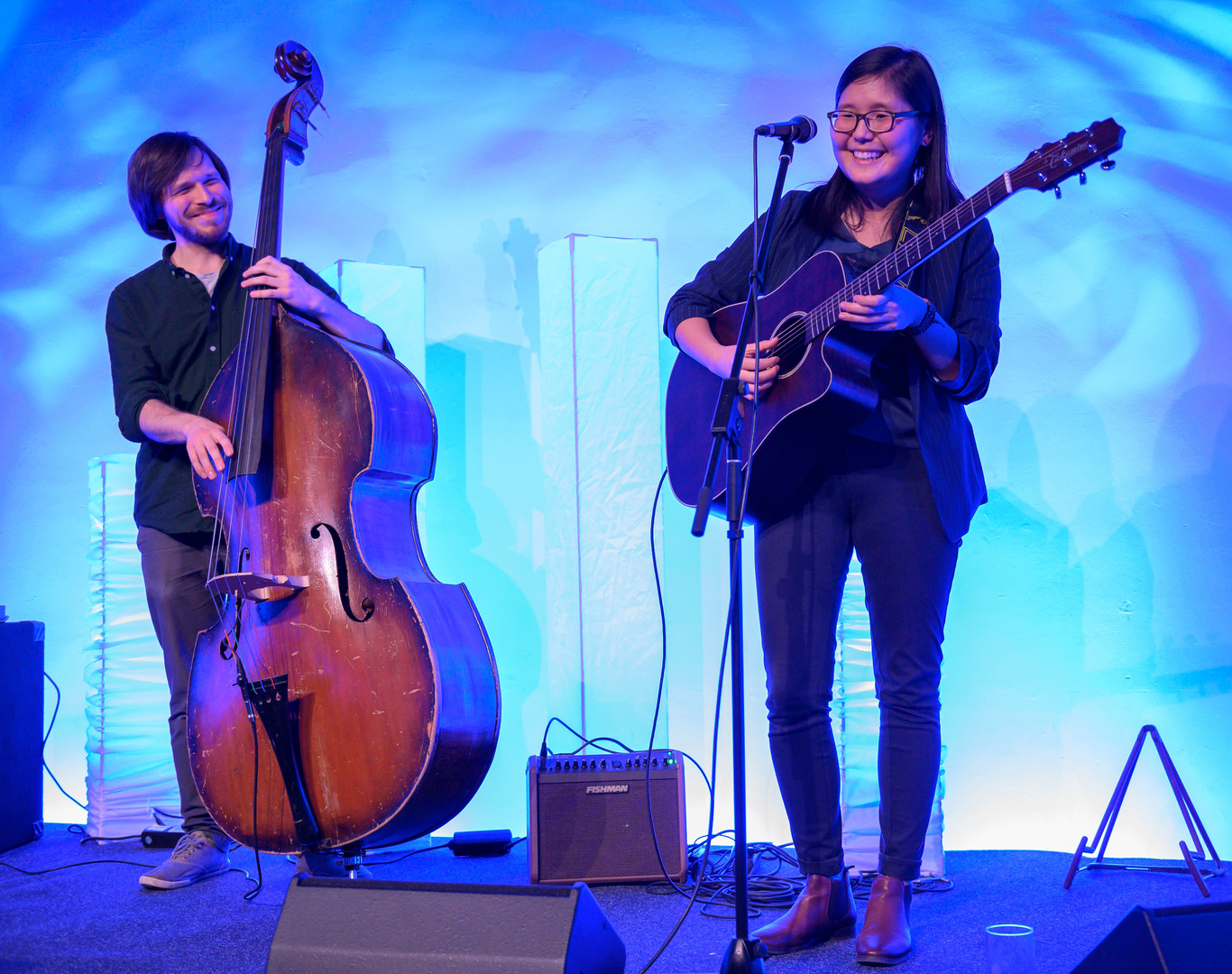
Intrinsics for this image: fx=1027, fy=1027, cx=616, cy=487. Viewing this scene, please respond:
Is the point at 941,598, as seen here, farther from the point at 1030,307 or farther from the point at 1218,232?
the point at 1218,232

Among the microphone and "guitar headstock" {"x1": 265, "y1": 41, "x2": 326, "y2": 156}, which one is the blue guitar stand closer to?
→ the microphone

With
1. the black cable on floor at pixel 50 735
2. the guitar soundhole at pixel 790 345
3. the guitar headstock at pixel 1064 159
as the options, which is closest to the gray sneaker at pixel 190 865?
the black cable on floor at pixel 50 735

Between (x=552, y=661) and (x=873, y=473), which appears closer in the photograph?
(x=873, y=473)

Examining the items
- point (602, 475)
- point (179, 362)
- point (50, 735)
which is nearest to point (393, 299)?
point (179, 362)

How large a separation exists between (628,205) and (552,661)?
1.48 metres

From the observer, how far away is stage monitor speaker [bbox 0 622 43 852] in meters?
2.84

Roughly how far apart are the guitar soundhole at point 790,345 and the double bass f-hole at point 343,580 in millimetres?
891

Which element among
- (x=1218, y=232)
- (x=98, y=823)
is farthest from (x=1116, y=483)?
(x=98, y=823)

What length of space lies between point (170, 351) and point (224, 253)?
11.4 inches

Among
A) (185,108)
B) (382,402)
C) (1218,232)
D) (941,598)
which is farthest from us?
(185,108)

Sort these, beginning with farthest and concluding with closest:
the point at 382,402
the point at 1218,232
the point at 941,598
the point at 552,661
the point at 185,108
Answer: the point at 185,108
the point at 1218,232
the point at 552,661
the point at 382,402
the point at 941,598

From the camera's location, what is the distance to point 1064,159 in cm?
163

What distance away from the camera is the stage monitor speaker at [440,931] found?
1266 millimetres

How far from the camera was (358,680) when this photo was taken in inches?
75.4
